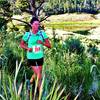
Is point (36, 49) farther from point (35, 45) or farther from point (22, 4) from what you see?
point (22, 4)

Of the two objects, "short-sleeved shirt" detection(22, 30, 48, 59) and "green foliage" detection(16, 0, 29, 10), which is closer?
"short-sleeved shirt" detection(22, 30, 48, 59)

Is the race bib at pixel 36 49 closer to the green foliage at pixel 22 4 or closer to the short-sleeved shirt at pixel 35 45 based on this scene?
the short-sleeved shirt at pixel 35 45

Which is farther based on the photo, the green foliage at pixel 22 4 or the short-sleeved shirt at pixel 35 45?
the green foliage at pixel 22 4

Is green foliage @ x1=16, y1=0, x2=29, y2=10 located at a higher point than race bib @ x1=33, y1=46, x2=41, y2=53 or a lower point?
lower

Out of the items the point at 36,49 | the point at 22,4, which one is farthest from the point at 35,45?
the point at 22,4

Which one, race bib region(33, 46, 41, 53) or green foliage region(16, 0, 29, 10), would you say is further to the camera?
green foliage region(16, 0, 29, 10)

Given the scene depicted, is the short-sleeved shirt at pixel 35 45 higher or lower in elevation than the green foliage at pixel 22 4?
higher

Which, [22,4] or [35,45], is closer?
[35,45]

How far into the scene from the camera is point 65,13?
131m

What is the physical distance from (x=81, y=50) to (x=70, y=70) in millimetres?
5014

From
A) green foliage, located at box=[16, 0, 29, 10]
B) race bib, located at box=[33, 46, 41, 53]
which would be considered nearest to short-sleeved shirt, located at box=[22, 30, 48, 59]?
race bib, located at box=[33, 46, 41, 53]

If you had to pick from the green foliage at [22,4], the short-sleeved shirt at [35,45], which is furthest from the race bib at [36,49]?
the green foliage at [22,4]

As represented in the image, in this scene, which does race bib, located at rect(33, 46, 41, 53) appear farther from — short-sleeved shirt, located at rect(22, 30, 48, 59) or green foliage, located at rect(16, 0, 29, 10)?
green foliage, located at rect(16, 0, 29, 10)

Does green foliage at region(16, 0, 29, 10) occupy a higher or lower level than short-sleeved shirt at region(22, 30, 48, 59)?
lower
